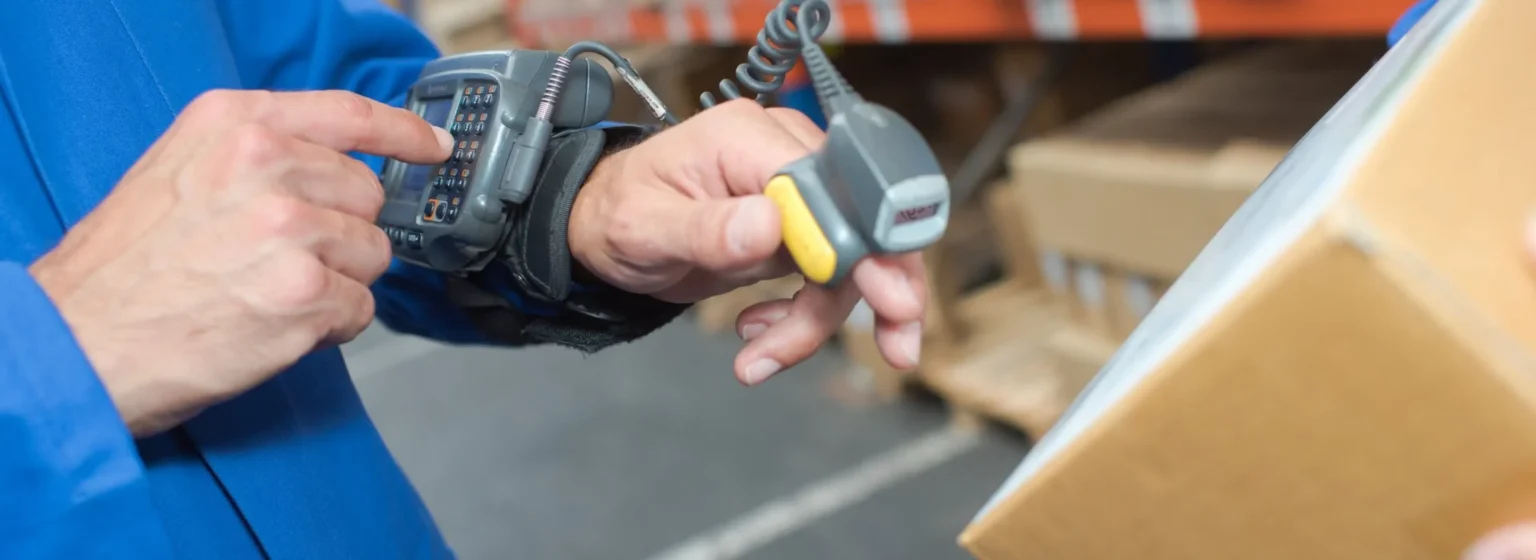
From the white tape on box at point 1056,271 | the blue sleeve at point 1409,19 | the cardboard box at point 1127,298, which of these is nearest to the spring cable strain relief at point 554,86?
the blue sleeve at point 1409,19

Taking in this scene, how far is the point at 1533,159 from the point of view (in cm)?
38

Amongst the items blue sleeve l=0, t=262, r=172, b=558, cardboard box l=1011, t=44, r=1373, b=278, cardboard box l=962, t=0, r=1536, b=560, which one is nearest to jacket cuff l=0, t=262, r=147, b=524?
blue sleeve l=0, t=262, r=172, b=558

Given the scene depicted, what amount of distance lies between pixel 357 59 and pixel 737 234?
45cm

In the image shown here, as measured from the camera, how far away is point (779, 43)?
0.57 metres

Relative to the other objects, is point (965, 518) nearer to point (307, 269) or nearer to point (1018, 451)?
point (1018, 451)

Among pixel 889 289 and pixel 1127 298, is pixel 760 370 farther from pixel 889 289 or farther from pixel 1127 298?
pixel 1127 298

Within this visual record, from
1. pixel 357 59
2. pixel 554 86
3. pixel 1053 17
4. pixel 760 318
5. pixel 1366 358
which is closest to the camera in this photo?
pixel 1366 358

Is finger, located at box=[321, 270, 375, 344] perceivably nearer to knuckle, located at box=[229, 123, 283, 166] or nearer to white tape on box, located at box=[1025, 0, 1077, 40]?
knuckle, located at box=[229, 123, 283, 166]

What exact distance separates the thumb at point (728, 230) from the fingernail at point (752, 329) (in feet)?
0.22

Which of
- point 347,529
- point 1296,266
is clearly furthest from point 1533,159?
point 347,529

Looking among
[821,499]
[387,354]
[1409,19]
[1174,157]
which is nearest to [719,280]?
[1409,19]

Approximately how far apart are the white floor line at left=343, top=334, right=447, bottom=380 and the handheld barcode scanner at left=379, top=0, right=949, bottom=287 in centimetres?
224

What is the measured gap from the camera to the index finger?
483 mm

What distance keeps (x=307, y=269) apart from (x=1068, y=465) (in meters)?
0.32
